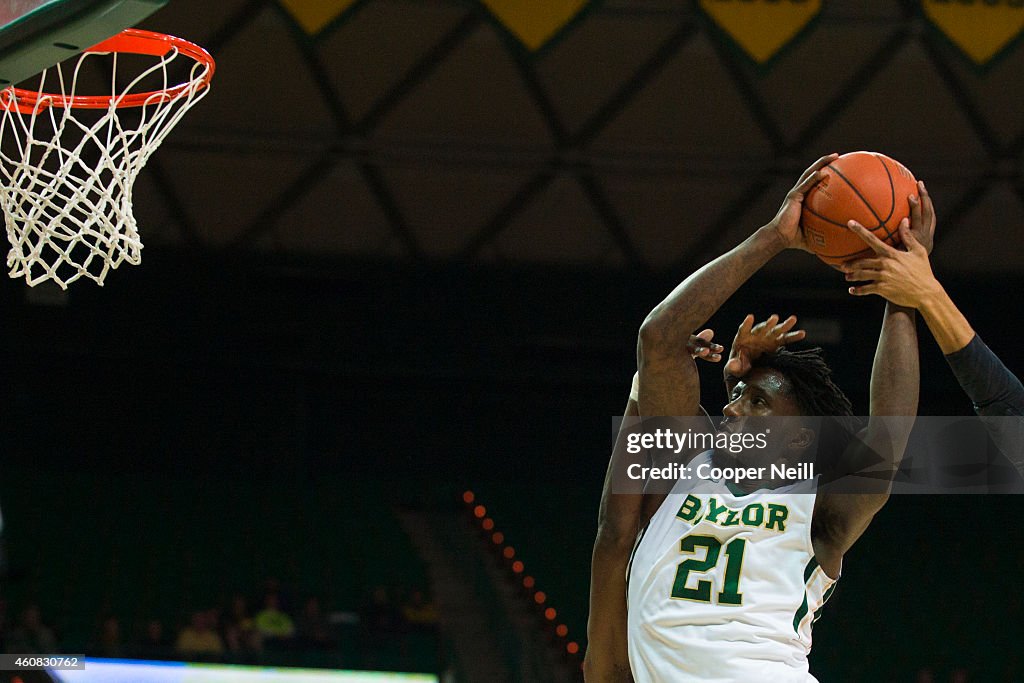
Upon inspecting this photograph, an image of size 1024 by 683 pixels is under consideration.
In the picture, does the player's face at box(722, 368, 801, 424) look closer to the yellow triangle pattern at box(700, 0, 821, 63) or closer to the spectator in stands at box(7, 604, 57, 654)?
the yellow triangle pattern at box(700, 0, 821, 63)

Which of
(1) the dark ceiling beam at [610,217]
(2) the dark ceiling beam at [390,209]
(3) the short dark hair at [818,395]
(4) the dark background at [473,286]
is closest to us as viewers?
(3) the short dark hair at [818,395]

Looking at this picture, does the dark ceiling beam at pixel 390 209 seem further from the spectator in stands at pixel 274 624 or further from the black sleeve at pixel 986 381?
the black sleeve at pixel 986 381

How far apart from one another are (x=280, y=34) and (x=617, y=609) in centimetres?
751

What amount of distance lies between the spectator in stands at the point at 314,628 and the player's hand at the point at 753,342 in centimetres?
759

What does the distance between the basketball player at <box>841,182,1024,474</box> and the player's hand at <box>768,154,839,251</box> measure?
0.14 metres

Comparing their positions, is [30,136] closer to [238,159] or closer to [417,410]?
[238,159]

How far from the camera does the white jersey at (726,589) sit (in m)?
2.71

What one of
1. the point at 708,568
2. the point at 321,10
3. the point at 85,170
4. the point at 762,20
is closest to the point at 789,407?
the point at 708,568

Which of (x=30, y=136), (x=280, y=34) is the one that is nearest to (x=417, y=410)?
(x=280, y=34)

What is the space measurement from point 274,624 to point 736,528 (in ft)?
27.4

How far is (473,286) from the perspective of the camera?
36.4 feet

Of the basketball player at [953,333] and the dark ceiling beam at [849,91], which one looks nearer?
the basketball player at [953,333]

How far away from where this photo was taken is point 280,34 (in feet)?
31.4

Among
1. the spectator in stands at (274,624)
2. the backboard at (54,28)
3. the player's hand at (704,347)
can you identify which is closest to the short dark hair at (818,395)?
the player's hand at (704,347)
